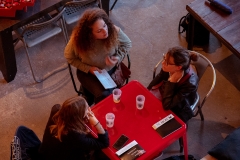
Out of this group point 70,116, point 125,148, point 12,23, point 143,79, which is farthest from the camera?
point 143,79

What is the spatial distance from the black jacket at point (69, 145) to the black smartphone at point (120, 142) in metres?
0.07

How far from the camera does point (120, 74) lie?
331 cm

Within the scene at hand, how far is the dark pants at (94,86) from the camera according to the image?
124 inches

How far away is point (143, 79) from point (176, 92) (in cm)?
110

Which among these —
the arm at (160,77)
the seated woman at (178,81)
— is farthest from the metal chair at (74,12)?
the seated woman at (178,81)

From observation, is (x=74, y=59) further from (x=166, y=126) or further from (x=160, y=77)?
(x=166, y=126)

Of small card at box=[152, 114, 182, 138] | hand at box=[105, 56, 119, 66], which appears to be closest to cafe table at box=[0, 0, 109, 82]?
hand at box=[105, 56, 119, 66]

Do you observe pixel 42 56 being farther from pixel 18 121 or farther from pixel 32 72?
pixel 18 121

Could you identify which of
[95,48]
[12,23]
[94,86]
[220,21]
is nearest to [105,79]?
[94,86]

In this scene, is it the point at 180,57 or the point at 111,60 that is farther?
the point at 111,60

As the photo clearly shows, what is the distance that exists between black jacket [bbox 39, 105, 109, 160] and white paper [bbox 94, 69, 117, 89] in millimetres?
600

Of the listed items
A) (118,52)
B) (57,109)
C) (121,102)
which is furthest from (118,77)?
(57,109)

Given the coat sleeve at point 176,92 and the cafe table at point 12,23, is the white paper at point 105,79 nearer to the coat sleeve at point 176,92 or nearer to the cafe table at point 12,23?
the coat sleeve at point 176,92

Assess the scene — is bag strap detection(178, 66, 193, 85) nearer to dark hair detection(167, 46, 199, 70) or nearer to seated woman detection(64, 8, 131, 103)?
dark hair detection(167, 46, 199, 70)
